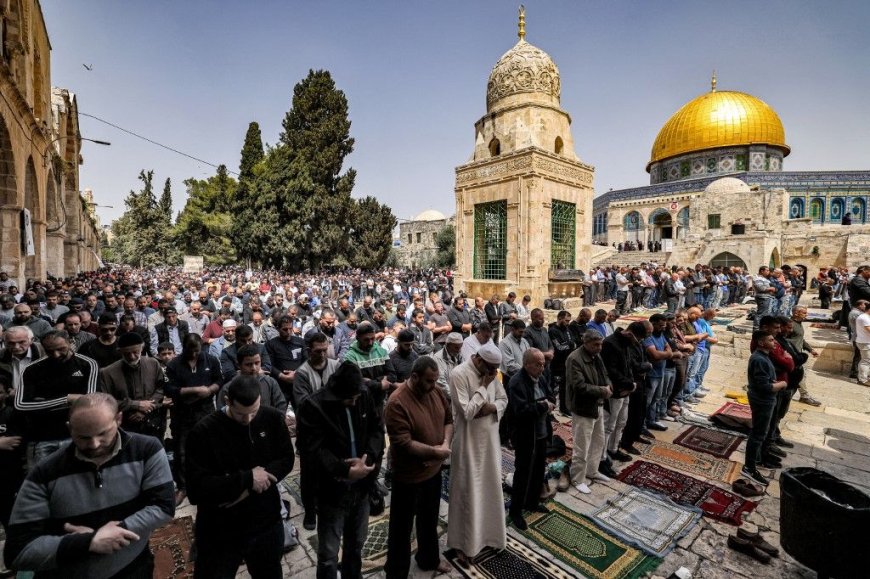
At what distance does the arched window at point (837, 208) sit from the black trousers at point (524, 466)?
46.3 metres

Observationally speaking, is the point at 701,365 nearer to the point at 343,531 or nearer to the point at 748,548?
the point at 748,548

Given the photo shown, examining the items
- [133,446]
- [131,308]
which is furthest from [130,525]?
[131,308]

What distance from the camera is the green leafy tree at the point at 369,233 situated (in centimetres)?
3353

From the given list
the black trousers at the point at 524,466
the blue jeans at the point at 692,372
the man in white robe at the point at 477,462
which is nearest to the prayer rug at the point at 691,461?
the black trousers at the point at 524,466

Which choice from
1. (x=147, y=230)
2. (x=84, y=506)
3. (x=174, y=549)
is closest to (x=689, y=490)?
(x=174, y=549)

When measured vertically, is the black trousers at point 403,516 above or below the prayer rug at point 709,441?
above

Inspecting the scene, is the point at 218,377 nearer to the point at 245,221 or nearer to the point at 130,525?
the point at 130,525

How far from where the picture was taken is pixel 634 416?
5.27m

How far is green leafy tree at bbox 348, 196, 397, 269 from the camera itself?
33531 mm

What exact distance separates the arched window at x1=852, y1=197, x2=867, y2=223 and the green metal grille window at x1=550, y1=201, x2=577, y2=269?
1457 inches

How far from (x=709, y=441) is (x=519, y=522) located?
3.52 m

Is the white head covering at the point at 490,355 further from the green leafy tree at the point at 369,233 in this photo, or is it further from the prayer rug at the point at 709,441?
the green leafy tree at the point at 369,233

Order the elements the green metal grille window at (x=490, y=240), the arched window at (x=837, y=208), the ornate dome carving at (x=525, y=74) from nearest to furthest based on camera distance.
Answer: the green metal grille window at (x=490, y=240) < the ornate dome carving at (x=525, y=74) < the arched window at (x=837, y=208)

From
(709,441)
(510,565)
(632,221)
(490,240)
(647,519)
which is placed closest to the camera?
(510,565)
